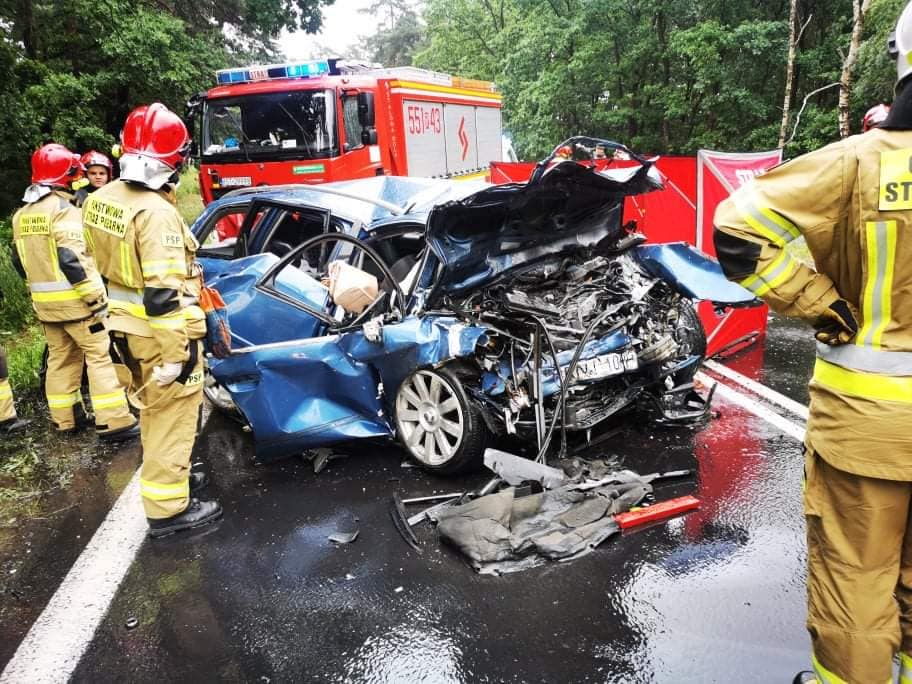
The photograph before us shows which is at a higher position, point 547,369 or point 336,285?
point 336,285

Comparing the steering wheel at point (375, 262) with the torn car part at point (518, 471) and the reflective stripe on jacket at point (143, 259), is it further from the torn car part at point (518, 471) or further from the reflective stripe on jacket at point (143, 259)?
the torn car part at point (518, 471)

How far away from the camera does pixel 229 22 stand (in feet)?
60.1

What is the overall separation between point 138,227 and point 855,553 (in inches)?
130

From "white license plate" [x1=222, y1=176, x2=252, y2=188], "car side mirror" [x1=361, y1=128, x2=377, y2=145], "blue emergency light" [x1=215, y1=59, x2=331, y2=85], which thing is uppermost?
"blue emergency light" [x1=215, y1=59, x2=331, y2=85]

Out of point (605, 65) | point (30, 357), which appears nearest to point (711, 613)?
point (30, 357)

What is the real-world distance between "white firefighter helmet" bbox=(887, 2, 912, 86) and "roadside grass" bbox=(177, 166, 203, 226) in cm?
1622

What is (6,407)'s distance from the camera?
519 centimetres

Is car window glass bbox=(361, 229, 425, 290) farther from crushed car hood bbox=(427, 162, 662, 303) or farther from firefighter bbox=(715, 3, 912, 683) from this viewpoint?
firefighter bbox=(715, 3, 912, 683)

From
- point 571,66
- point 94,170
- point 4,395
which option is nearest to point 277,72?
point 94,170

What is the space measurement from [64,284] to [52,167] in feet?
2.84

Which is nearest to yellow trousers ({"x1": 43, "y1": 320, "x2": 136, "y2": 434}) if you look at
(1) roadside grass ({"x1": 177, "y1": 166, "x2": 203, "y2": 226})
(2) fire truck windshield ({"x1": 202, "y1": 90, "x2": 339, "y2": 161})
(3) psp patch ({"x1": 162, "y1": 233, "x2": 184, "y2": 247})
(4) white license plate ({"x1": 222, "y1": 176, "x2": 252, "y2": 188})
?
(3) psp patch ({"x1": 162, "y1": 233, "x2": 184, "y2": 247})

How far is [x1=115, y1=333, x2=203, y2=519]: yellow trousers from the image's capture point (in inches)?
141

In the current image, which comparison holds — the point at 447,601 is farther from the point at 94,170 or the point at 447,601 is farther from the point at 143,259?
the point at 94,170

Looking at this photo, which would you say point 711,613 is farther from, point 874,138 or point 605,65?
point 605,65
